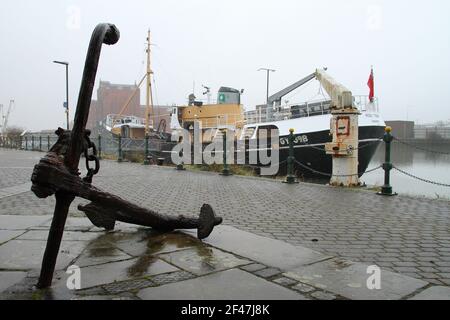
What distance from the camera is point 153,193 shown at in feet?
26.6

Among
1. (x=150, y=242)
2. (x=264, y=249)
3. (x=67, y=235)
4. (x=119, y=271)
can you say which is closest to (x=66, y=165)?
(x=119, y=271)

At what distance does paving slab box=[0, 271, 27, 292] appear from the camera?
2.73 meters

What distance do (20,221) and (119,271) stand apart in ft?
8.11

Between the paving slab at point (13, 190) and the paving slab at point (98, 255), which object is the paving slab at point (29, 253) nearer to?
the paving slab at point (98, 255)

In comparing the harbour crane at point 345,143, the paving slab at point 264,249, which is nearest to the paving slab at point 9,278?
the paving slab at point 264,249

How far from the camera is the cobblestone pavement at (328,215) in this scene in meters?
3.70

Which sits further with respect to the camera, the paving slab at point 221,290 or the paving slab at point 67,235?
the paving slab at point 67,235

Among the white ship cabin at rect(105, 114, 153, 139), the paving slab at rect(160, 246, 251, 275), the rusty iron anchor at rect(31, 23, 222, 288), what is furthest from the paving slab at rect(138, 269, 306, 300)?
the white ship cabin at rect(105, 114, 153, 139)

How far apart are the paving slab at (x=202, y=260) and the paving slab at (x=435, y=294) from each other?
127cm

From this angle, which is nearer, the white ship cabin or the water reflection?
the water reflection

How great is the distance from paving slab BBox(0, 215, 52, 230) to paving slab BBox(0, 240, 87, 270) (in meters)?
0.73

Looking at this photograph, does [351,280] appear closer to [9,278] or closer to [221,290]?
[221,290]

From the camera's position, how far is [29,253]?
350 cm

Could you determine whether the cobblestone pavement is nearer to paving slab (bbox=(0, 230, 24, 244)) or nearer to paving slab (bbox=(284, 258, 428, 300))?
paving slab (bbox=(284, 258, 428, 300))
